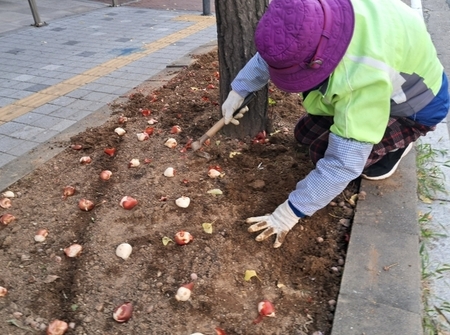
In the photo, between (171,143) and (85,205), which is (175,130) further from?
(85,205)

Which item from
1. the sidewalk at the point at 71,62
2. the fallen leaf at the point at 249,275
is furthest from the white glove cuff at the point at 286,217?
the sidewalk at the point at 71,62

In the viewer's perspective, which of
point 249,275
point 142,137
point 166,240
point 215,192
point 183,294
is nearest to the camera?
point 183,294

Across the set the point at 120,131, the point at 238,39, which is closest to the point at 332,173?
the point at 238,39

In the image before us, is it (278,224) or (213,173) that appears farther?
(213,173)

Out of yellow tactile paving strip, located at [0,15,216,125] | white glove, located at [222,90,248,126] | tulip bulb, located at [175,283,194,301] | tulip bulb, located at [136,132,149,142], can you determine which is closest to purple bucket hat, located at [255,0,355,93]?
white glove, located at [222,90,248,126]

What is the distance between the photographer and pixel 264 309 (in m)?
1.98

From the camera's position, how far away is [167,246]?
2.36 meters

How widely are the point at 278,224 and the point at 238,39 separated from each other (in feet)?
4.61

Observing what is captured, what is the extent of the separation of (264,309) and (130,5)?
902 cm

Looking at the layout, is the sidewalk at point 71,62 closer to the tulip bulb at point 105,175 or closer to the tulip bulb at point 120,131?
the tulip bulb at point 120,131

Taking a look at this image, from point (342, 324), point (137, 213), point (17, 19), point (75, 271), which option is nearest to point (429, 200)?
point (342, 324)

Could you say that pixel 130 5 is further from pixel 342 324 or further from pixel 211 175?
pixel 342 324

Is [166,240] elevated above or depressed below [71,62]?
above

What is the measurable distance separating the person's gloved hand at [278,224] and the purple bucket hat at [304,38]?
68cm
